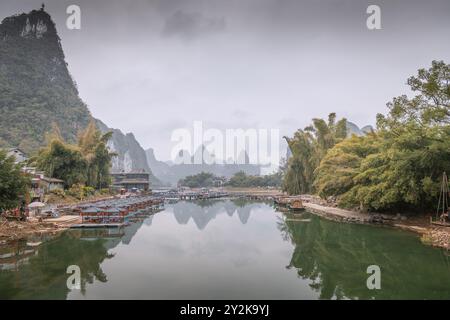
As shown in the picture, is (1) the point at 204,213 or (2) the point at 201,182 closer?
(1) the point at 204,213

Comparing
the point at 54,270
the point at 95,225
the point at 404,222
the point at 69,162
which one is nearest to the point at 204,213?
the point at 69,162

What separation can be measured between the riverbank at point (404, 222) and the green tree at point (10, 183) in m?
19.1

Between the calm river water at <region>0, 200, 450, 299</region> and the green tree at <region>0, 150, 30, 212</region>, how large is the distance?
6.94ft

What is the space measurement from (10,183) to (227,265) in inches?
437

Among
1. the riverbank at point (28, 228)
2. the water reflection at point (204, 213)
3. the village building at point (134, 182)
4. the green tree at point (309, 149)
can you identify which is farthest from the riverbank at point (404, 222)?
the village building at point (134, 182)

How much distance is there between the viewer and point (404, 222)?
20.3m

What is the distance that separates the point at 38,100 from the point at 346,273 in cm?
6845

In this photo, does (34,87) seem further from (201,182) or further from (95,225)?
(95,225)

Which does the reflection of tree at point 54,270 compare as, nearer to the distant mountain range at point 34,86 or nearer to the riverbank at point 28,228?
the riverbank at point 28,228

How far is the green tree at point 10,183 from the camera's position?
15.5 metres

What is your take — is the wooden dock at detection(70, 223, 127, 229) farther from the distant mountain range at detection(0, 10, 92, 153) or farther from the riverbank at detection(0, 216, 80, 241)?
the distant mountain range at detection(0, 10, 92, 153)

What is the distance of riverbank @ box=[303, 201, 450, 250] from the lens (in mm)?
14695

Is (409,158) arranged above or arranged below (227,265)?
above
